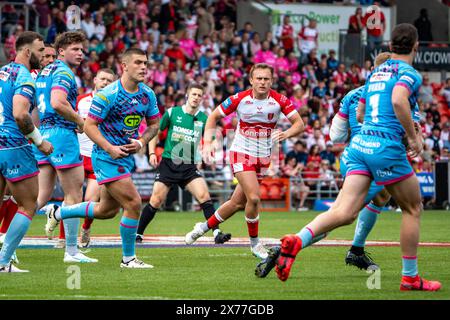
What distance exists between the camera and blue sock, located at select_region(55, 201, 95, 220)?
11.8 meters

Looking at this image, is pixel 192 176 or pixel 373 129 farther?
pixel 192 176

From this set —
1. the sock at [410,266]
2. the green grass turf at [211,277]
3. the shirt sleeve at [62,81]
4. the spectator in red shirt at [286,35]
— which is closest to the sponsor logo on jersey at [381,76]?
the sock at [410,266]

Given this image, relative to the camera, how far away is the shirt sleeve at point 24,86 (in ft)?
34.2

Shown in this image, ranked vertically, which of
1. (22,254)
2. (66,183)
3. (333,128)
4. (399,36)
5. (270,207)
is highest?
(399,36)

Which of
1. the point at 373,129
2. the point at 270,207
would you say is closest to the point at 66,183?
the point at 373,129

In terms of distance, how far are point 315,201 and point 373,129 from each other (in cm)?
1928

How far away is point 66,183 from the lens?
12.9 meters

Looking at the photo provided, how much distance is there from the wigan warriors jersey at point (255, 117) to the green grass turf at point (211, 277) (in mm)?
1472

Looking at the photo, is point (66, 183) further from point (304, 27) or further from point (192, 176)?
point (304, 27)

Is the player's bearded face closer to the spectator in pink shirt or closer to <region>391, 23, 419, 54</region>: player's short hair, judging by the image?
<region>391, 23, 419, 54</region>: player's short hair

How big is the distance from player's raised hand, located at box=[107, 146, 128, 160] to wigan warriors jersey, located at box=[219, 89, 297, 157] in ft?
8.41

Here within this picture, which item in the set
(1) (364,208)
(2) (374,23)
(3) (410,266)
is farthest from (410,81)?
(2) (374,23)

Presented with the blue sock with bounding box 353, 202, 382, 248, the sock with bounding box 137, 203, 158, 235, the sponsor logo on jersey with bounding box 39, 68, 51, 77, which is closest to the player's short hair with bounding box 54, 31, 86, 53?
the sponsor logo on jersey with bounding box 39, 68, 51, 77

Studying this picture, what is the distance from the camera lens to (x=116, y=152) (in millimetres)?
11141
